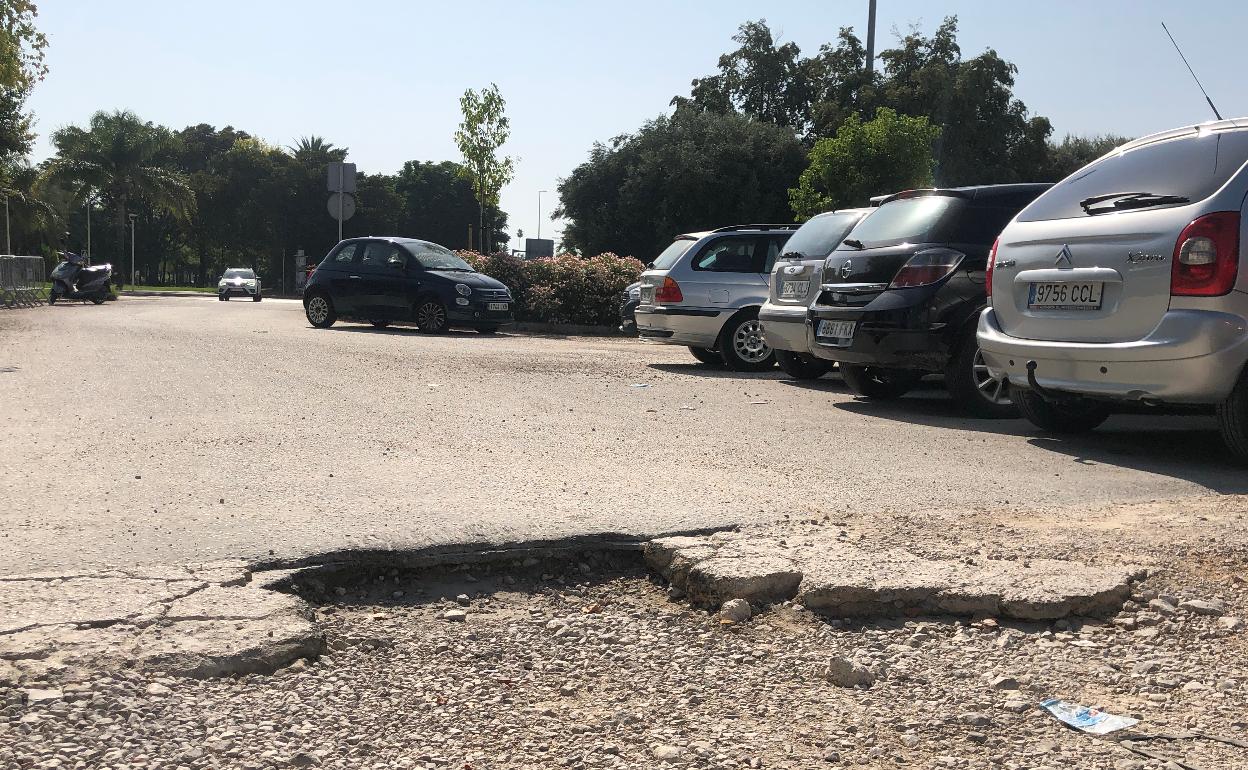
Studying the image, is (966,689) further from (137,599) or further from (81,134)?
(81,134)

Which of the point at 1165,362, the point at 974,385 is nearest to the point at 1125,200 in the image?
the point at 1165,362

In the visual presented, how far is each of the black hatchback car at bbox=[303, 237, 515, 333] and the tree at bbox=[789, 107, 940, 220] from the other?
43.3 ft

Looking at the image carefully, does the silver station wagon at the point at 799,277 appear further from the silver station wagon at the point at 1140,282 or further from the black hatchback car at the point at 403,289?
the black hatchback car at the point at 403,289

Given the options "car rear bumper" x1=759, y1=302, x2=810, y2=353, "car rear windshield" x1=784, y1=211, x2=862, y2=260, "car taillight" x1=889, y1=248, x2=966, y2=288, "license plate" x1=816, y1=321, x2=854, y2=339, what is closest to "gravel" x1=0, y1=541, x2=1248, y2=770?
"car taillight" x1=889, y1=248, x2=966, y2=288

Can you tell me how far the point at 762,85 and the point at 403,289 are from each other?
133ft

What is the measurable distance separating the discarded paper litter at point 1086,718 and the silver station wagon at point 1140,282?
372 centimetres

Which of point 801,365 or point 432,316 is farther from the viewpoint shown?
point 432,316

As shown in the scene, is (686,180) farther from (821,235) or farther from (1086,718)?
→ (1086,718)

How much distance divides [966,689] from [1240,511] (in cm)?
265

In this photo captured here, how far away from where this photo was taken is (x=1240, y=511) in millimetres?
5078

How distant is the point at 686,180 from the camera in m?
46.6

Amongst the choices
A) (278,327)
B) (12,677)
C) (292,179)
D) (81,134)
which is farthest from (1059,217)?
(292,179)

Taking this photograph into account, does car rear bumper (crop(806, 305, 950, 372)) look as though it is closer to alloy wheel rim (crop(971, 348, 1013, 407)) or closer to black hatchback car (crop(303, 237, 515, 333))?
alloy wheel rim (crop(971, 348, 1013, 407))

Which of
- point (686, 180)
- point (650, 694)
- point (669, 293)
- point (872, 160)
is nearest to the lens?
point (650, 694)
